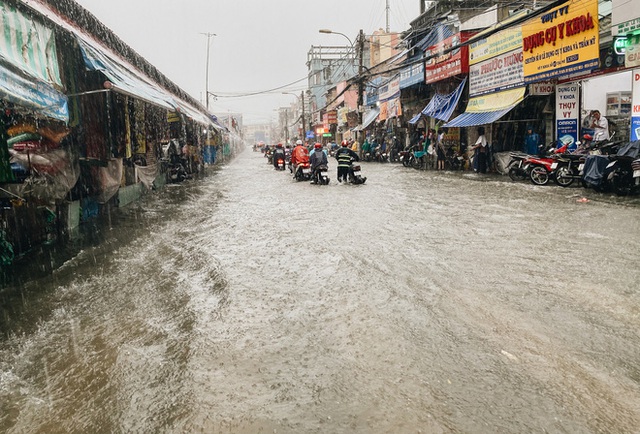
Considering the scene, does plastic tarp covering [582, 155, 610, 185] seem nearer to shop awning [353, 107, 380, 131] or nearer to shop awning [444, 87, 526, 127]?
shop awning [444, 87, 526, 127]

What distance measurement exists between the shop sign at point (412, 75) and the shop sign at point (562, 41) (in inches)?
378

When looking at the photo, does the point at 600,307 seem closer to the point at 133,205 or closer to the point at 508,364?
the point at 508,364

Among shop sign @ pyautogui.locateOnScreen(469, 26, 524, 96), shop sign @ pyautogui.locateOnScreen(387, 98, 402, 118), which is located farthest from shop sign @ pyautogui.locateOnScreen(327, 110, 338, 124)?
shop sign @ pyautogui.locateOnScreen(469, 26, 524, 96)

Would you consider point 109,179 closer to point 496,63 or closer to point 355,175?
point 355,175

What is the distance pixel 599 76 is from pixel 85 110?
14779 mm

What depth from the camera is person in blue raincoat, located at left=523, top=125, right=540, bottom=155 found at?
724 inches

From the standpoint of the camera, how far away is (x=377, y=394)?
3.13 meters

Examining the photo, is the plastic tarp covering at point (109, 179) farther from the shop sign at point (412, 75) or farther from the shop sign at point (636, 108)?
the shop sign at point (412, 75)

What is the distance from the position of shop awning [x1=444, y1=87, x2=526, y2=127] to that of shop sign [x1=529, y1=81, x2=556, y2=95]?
35 cm

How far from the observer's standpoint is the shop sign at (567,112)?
1625 cm

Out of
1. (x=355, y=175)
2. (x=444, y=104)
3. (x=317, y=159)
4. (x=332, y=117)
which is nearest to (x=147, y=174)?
(x=317, y=159)

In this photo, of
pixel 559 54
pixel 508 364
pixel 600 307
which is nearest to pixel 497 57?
pixel 559 54

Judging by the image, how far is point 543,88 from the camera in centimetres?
1747

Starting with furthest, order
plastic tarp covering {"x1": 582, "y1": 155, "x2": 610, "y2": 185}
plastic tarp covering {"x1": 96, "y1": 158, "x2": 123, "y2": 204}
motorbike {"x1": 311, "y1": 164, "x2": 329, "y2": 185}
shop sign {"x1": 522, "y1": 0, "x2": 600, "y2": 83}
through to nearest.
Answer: motorbike {"x1": 311, "y1": 164, "x2": 329, "y2": 185}
shop sign {"x1": 522, "y1": 0, "x2": 600, "y2": 83}
plastic tarp covering {"x1": 582, "y1": 155, "x2": 610, "y2": 185}
plastic tarp covering {"x1": 96, "y1": 158, "x2": 123, "y2": 204}
